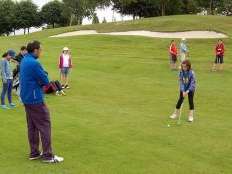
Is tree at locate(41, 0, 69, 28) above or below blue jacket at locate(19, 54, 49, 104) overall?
above

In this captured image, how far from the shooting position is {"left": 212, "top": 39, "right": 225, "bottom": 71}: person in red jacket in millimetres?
30062

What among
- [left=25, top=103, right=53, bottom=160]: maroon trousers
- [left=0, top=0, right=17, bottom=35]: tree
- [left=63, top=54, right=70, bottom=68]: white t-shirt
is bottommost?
[left=25, top=103, right=53, bottom=160]: maroon trousers

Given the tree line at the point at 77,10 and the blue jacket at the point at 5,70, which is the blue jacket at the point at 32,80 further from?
Answer: the tree line at the point at 77,10

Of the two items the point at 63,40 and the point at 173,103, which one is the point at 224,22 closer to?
the point at 63,40

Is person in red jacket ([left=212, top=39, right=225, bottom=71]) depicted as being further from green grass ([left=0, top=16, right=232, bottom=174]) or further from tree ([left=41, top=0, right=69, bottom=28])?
tree ([left=41, top=0, right=69, bottom=28])

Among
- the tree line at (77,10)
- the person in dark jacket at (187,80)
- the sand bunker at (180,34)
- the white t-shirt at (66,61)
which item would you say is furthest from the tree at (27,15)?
the person in dark jacket at (187,80)

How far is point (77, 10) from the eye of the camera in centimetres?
9875

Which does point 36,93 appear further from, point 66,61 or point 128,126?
point 66,61

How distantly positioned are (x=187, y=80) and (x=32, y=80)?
21.2 ft

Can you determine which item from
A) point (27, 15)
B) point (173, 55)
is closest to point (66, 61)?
point (173, 55)

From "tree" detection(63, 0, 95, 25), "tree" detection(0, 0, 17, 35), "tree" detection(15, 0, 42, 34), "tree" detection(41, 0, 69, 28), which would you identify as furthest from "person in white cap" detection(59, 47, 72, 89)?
"tree" detection(41, 0, 69, 28)

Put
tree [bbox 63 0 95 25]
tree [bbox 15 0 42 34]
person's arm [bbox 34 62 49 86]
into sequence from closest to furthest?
person's arm [bbox 34 62 49 86], tree [bbox 63 0 95 25], tree [bbox 15 0 42 34]

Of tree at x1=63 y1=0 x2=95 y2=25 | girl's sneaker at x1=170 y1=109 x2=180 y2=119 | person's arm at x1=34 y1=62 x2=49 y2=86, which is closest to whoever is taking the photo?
person's arm at x1=34 y1=62 x2=49 y2=86

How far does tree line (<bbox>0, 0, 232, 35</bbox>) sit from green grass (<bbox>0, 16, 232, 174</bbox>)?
56.0m
